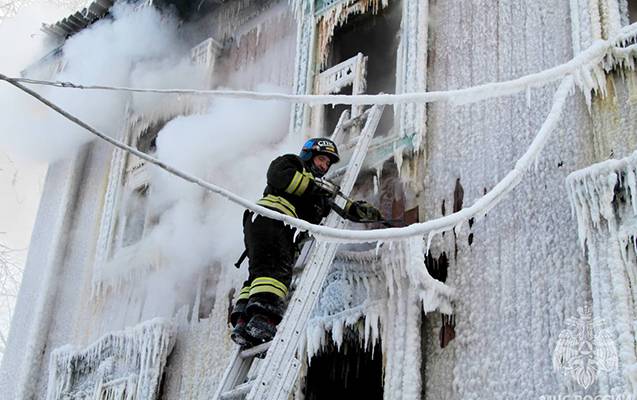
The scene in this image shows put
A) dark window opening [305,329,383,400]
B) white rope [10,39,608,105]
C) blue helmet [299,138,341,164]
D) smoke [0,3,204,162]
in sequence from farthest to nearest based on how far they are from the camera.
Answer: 1. smoke [0,3,204,162]
2. dark window opening [305,329,383,400]
3. blue helmet [299,138,341,164]
4. white rope [10,39,608,105]

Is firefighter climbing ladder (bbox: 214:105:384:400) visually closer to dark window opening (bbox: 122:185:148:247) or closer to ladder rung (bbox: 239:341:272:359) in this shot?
ladder rung (bbox: 239:341:272:359)

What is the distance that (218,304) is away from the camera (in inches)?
302

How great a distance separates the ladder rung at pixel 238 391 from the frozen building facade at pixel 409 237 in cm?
113

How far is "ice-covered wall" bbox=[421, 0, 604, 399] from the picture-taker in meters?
5.44

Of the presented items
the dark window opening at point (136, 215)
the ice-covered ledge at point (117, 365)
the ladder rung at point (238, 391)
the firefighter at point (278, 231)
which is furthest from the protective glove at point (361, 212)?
the dark window opening at point (136, 215)

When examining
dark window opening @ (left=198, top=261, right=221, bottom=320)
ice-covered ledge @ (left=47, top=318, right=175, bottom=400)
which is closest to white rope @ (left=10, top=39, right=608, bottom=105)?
dark window opening @ (left=198, top=261, right=221, bottom=320)

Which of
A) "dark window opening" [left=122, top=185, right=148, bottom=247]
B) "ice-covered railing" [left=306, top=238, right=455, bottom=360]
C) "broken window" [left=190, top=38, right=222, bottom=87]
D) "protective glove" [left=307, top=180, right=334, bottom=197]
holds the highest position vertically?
"broken window" [left=190, top=38, right=222, bottom=87]

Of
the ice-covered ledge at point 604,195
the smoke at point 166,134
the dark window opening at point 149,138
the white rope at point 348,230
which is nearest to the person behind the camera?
the white rope at point 348,230

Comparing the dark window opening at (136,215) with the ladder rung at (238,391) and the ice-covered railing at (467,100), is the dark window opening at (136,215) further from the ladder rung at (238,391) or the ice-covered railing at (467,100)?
the ice-covered railing at (467,100)

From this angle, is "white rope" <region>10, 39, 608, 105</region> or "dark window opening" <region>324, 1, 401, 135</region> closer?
"white rope" <region>10, 39, 608, 105</region>

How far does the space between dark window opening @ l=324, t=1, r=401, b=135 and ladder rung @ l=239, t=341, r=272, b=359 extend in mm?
2854

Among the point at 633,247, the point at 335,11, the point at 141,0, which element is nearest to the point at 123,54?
the point at 141,0

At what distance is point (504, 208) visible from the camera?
5.98 m

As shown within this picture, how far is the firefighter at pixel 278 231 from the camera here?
5.41 m
